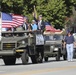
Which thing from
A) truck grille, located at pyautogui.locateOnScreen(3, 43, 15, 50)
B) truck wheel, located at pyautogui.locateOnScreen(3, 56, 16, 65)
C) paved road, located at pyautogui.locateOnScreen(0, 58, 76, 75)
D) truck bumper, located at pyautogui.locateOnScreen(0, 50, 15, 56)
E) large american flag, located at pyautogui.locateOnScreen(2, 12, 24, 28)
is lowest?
paved road, located at pyautogui.locateOnScreen(0, 58, 76, 75)

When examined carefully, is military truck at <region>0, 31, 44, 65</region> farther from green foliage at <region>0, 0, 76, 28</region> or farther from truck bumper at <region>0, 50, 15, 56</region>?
green foliage at <region>0, 0, 76, 28</region>

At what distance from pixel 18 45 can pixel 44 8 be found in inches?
1005

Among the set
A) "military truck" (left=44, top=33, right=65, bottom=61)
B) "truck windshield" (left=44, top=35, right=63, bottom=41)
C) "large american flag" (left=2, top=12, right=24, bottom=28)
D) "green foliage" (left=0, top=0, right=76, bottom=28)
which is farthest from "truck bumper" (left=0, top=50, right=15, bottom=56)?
"green foliage" (left=0, top=0, right=76, bottom=28)

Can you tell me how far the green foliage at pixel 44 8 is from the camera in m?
49.1

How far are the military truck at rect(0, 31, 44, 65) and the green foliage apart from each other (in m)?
23.7

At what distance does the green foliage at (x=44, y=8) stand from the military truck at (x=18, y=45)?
77.7 ft

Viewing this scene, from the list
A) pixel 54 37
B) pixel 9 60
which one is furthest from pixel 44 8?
pixel 9 60

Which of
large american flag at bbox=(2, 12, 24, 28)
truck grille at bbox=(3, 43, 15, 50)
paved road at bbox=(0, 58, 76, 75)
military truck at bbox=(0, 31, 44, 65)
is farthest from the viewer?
large american flag at bbox=(2, 12, 24, 28)

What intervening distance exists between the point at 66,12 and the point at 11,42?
27399 mm

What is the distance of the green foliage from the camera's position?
161 feet

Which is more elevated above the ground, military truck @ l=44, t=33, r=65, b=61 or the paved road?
military truck @ l=44, t=33, r=65, b=61

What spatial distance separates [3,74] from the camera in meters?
18.2

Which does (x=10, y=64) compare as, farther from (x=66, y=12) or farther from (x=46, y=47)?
(x=66, y=12)

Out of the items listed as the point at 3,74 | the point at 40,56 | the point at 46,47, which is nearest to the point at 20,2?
the point at 46,47
